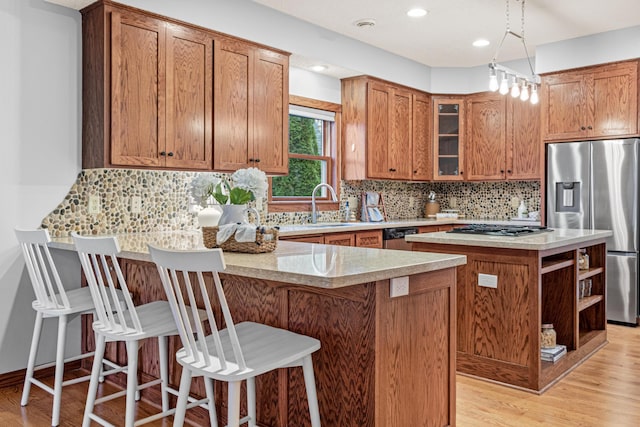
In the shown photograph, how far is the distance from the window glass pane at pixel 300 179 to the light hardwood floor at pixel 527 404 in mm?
2374

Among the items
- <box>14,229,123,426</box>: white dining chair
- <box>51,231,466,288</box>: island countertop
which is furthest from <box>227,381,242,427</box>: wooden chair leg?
<box>14,229,123,426</box>: white dining chair

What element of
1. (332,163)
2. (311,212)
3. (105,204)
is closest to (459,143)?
(332,163)

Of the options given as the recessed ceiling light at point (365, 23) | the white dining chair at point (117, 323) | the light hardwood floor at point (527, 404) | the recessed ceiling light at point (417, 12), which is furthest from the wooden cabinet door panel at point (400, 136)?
the white dining chair at point (117, 323)

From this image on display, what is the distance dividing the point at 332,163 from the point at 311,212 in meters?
0.63

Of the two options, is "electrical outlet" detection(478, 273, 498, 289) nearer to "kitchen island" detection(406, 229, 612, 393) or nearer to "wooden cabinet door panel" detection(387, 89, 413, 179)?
"kitchen island" detection(406, 229, 612, 393)

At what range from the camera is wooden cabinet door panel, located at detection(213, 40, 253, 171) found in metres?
3.73

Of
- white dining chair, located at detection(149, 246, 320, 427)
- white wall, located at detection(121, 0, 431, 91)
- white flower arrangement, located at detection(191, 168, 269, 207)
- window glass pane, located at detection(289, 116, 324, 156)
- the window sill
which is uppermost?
white wall, located at detection(121, 0, 431, 91)

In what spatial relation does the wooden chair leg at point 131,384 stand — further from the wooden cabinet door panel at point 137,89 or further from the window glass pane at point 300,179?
the window glass pane at point 300,179

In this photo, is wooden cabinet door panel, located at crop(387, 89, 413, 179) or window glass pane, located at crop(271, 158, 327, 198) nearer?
window glass pane, located at crop(271, 158, 327, 198)

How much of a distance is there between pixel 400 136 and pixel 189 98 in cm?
267

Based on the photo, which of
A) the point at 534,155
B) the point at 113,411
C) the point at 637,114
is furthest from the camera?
the point at 534,155

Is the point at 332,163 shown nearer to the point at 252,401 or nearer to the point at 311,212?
the point at 311,212

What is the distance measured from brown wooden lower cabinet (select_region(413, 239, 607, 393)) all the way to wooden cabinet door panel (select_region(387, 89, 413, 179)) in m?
2.22

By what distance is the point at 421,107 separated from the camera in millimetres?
5844
